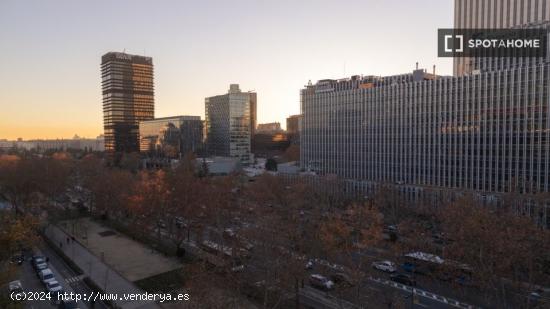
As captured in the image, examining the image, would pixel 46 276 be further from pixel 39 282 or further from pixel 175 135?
pixel 175 135

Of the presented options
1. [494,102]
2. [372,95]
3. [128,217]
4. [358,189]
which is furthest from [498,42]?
[128,217]

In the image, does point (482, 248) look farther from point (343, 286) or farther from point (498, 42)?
point (498, 42)

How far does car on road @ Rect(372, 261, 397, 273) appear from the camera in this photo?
124 feet

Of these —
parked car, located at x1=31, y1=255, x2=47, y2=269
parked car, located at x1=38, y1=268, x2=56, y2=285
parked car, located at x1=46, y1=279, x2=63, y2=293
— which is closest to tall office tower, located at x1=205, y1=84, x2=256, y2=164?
parked car, located at x1=31, y1=255, x2=47, y2=269

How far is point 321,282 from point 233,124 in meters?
147

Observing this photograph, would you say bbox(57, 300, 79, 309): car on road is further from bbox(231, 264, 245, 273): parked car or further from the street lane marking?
the street lane marking

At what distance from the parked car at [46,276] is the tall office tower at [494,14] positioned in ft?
295

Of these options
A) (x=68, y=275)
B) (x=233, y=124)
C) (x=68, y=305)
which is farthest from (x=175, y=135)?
(x=68, y=305)

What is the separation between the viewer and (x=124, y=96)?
621 ft

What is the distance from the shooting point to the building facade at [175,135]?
572 ft

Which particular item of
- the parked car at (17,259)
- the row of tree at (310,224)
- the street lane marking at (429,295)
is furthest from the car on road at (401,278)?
the parked car at (17,259)

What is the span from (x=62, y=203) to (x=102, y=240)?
1441 inches

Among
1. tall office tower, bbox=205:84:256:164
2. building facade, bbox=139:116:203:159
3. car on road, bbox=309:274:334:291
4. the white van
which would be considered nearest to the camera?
car on road, bbox=309:274:334:291

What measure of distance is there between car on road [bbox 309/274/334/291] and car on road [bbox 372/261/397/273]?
25.1 ft
